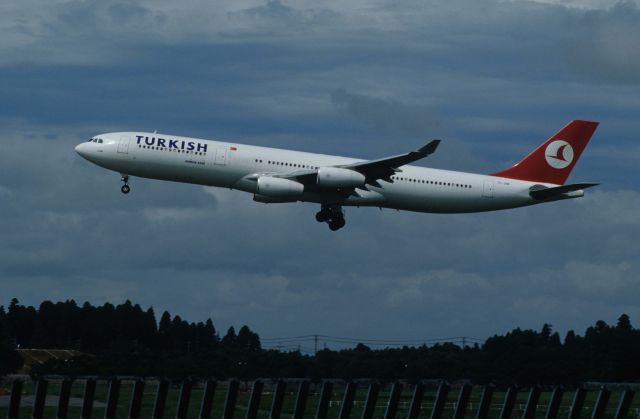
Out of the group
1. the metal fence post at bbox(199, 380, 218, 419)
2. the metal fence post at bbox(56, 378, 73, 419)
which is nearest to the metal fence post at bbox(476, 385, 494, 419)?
the metal fence post at bbox(199, 380, 218, 419)

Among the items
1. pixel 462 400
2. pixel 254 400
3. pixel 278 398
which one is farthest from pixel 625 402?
pixel 254 400

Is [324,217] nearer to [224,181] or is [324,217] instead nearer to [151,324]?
[224,181]

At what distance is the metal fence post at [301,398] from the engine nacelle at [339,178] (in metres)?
39.2

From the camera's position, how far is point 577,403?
32844 mm

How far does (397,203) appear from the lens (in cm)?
7475

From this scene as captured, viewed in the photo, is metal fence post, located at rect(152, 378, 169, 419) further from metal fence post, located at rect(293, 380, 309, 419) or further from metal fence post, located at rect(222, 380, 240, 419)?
metal fence post, located at rect(293, 380, 309, 419)

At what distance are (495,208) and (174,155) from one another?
67.7ft

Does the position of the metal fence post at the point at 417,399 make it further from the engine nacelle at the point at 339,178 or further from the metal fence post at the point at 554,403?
the engine nacelle at the point at 339,178

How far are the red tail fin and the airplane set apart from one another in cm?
128

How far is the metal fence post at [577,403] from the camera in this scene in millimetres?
32406

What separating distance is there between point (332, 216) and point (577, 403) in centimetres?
4362

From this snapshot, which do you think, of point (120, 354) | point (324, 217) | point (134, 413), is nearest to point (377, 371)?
point (324, 217)

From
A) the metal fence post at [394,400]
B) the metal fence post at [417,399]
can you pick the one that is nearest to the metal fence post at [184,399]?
the metal fence post at [394,400]

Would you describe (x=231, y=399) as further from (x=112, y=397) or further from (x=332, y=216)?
(x=332, y=216)
